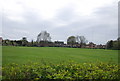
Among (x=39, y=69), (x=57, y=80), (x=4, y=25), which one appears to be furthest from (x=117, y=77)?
(x=4, y=25)

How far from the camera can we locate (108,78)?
3.03 metres

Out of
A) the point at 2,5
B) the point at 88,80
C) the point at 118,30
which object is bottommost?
the point at 88,80

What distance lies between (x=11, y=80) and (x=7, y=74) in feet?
0.57

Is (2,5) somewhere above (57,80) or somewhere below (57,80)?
above

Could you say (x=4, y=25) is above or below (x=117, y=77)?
above

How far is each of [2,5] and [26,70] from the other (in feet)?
6.82

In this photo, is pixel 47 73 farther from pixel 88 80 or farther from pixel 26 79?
pixel 88 80

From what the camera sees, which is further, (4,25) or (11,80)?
(4,25)

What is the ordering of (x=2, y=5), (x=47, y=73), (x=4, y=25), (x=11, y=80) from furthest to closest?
(x=4, y=25)
(x=2, y=5)
(x=47, y=73)
(x=11, y=80)

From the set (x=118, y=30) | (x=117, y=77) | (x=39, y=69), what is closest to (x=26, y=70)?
(x=39, y=69)

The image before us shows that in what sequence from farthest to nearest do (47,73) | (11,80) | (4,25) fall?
(4,25) < (47,73) < (11,80)

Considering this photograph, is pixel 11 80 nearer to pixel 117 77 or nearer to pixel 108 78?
pixel 108 78

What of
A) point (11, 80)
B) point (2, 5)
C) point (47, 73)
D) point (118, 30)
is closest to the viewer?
point (11, 80)

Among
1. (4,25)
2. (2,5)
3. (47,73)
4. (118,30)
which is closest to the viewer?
(47,73)
